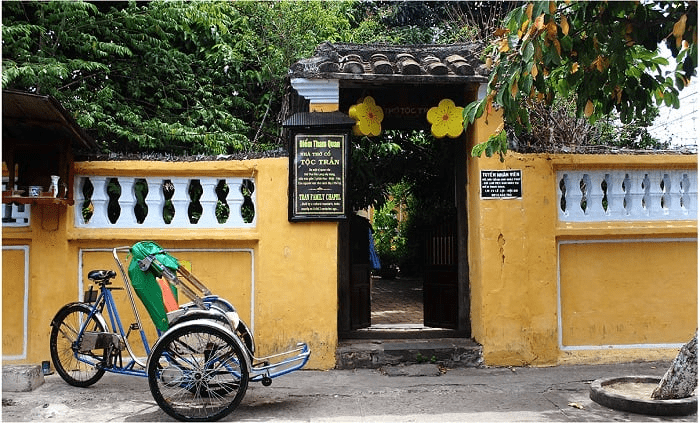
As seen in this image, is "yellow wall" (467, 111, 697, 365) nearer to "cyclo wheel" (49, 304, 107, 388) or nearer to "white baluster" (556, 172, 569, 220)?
"white baluster" (556, 172, 569, 220)

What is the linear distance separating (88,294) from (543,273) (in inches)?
175

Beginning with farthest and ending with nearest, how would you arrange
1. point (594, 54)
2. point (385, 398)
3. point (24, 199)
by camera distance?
point (24, 199) → point (385, 398) → point (594, 54)

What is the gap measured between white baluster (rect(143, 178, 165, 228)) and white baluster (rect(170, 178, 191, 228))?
5.1 inches

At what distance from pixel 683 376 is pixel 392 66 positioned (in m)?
3.83

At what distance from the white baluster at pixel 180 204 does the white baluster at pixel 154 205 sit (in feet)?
0.43

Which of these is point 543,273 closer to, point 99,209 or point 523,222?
point 523,222

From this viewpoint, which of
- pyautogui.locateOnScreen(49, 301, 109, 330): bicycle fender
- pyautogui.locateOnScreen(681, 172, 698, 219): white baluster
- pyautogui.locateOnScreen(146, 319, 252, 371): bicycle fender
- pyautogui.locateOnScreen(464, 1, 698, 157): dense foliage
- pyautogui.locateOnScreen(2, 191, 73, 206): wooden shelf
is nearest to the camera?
pyautogui.locateOnScreen(464, 1, 698, 157): dense foliage

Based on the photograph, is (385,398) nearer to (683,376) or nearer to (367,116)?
(683,376)

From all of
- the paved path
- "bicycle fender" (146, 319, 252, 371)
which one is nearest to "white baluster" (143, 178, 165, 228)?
"bicycle fender" (146, 319, 252, 371)

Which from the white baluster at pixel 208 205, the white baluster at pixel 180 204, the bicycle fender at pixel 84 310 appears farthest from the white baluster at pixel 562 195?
the bicycle fender at pixel 84 310

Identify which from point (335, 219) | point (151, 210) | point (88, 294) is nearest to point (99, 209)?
point (151, 210)

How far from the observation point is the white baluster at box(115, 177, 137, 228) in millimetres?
6480

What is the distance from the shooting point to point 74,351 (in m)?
5.59

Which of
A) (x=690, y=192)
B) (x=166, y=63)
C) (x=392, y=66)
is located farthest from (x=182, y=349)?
(x=166, y=63)
